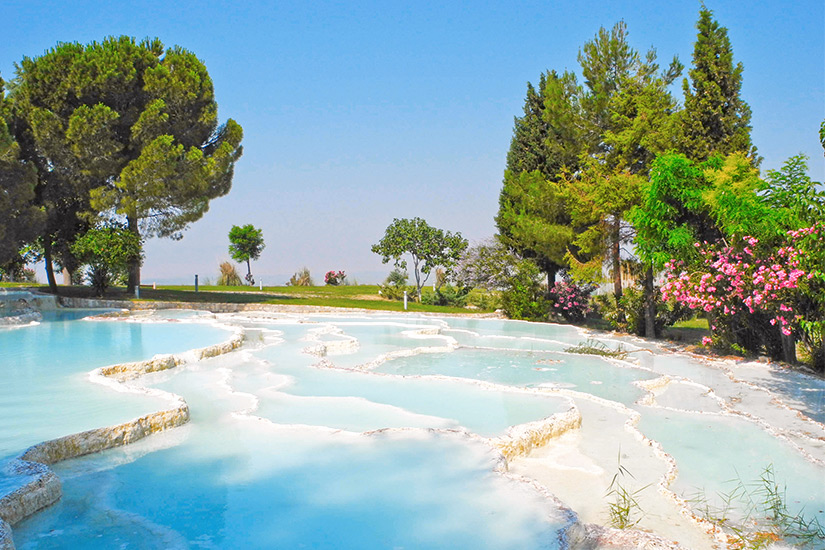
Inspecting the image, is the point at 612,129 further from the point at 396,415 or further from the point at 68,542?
the point at 68,542

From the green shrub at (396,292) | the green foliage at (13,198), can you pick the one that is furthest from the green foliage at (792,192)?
the green foliage at (13,198)

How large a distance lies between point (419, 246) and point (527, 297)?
262 inches

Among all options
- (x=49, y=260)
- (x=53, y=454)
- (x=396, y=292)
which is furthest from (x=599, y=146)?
(x=49, y=260)

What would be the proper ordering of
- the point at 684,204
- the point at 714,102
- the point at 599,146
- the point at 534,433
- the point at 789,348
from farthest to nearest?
1. the point at 599,146
2. the point at 714,102
3. the point at 684,204
4. the point at 789,348
5. the point at 534,433

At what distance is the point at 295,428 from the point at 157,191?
15.7m

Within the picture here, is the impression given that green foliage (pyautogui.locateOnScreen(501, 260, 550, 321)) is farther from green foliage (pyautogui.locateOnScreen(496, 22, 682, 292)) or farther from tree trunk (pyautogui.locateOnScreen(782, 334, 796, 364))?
tree trunk (pyautogui.locateOnScreen(782, 334, 796, 364))

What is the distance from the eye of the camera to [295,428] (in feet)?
17.3

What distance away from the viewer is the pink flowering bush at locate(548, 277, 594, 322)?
17453 mm

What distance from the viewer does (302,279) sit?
3203 cm

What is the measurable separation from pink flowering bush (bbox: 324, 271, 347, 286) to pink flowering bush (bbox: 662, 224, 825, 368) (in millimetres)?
22596

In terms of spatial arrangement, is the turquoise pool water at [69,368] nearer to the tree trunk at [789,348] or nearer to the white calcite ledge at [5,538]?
the white calcite ledge at [5,538]

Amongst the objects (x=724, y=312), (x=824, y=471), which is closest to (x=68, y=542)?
(x=824, y=471)

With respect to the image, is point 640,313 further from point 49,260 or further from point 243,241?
point 243,241

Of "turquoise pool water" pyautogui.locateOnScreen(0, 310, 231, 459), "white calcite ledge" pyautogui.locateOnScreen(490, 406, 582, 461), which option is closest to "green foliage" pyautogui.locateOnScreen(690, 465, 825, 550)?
"white calcite ledge" pyautogui.locateOnScreen(490, 406, 582, 461)
